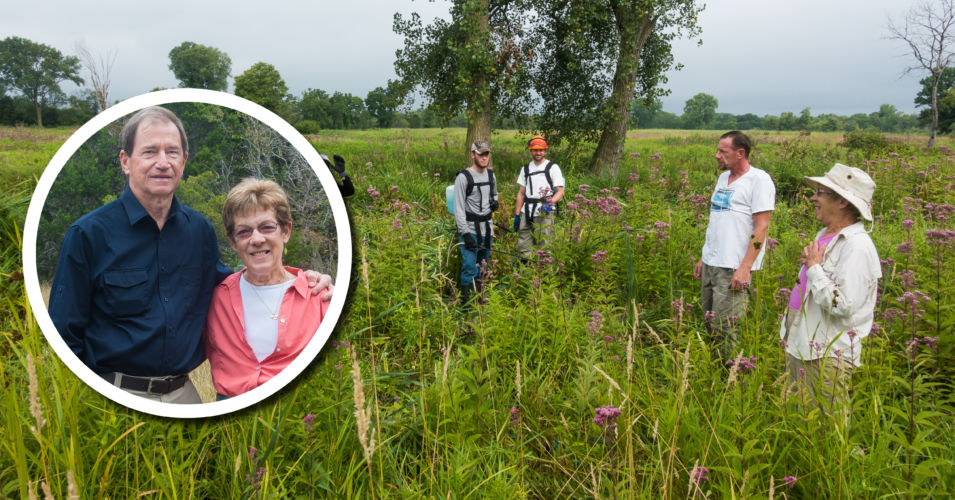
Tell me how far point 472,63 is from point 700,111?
139 metres

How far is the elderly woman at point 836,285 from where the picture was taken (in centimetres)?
273

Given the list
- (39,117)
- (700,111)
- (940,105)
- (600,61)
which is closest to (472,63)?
(600,61)

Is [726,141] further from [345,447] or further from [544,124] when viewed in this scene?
[544,124]

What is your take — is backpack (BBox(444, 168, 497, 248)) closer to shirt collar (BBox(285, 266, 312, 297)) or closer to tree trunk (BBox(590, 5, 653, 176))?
shirt collar (BBox(285, 266, 312, 297))

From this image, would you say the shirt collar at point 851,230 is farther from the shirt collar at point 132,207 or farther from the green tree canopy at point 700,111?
the green tree canopy at point 700,111

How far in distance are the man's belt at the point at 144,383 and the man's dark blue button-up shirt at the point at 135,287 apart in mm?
13

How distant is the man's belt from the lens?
3.58 feet

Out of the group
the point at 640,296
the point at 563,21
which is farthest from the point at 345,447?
the point at 563,21

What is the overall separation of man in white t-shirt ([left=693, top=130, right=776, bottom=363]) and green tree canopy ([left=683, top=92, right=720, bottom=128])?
13508 cm

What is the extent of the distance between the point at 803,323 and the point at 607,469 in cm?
180

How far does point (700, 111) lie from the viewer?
132m

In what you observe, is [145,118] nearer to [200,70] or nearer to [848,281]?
[200,70]

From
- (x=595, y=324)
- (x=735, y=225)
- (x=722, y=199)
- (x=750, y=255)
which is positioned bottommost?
(x=595, y=324)

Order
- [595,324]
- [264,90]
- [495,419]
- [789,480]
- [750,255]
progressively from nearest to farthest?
[264,90] → [789,480] → [495,419] → [595,324] → [750,255]
